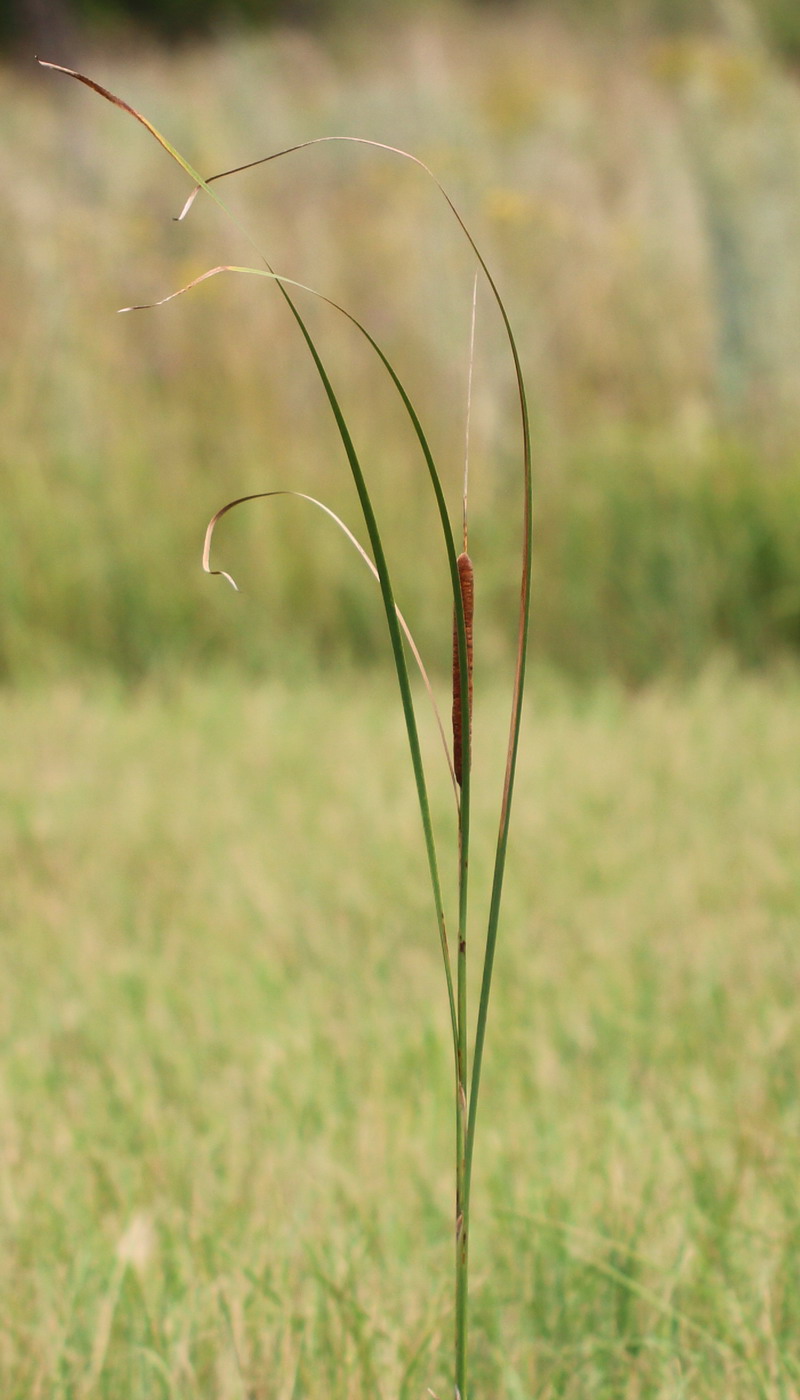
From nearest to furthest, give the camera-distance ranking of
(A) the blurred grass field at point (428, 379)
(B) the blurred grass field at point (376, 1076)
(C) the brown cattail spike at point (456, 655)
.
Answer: (C) the brown cattail spike at point (456, 655) → (B) the blurred grass field at point (376, 1076) → (A) the blurred grass field at point (428, 379)

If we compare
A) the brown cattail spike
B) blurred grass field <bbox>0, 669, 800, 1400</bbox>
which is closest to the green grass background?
blurred grass field <bbox>0, 669, 800, 1400</bbox>

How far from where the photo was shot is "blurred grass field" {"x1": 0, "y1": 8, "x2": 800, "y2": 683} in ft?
12.1

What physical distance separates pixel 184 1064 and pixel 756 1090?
0.64 meters

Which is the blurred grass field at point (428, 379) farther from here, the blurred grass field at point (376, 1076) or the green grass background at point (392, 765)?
the blurred grass field at point (376, 1076)

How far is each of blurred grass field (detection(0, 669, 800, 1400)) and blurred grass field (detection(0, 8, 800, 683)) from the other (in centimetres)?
87

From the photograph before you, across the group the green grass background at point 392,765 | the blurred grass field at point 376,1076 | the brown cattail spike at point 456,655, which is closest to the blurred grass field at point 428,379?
the green grass background at point 392,765

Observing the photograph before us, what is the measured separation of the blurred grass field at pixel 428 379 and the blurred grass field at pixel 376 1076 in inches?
34.1

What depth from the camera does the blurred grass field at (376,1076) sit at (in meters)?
0.94

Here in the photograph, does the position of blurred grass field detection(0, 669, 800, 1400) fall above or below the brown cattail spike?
below

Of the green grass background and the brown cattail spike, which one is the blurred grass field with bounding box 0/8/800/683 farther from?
the brown cattail spike

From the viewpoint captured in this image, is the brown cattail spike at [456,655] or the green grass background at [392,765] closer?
the brown cattail spike at [456,655]

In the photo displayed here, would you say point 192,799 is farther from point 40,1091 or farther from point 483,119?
point 483,119

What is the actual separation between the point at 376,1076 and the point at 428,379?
11.4ft

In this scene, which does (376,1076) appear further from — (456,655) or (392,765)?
(392,765)
